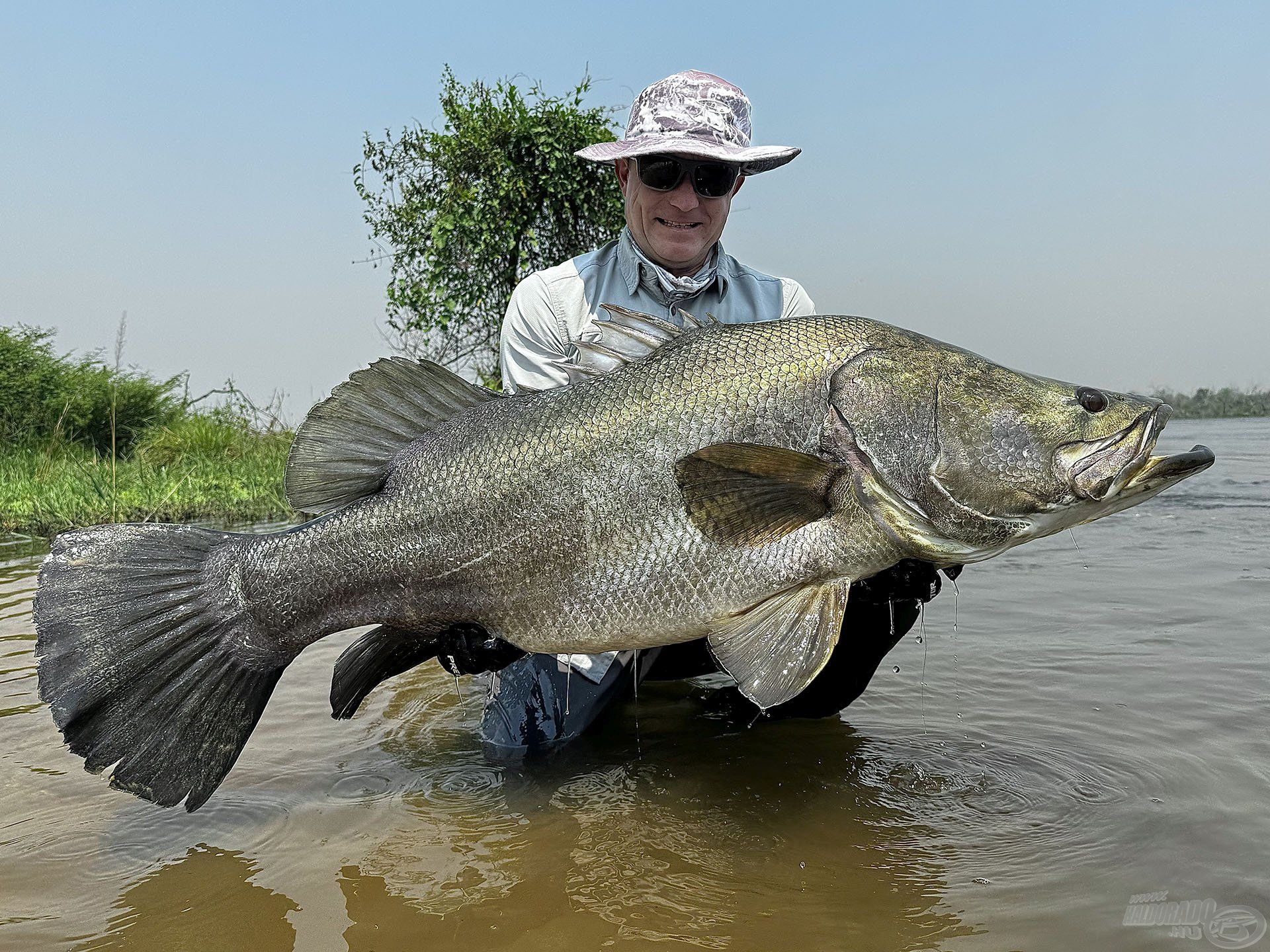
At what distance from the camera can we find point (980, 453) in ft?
8.50

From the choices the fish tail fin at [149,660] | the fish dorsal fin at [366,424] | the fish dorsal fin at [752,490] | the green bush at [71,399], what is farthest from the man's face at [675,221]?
the green bush at [71,399]

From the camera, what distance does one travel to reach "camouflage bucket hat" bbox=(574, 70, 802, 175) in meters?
3.59

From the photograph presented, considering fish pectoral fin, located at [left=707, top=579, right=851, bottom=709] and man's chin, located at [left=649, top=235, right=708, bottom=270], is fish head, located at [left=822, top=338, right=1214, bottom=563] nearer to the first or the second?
fish pectoral fin, located at [left=707, top=579, right=851, bottom=709]

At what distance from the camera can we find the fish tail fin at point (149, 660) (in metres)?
2.57

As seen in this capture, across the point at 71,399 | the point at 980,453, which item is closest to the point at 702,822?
the point at 980,453

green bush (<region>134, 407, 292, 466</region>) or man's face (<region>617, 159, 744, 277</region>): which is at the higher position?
man's face (<region>617, 159, 744, 277</region>)

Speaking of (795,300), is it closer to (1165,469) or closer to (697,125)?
(697,125)

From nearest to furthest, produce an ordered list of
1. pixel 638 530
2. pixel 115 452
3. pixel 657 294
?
pixel 638 530 < pixel 657 294 < pixel 115 452

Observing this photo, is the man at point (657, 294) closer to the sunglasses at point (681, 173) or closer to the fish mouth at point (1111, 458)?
the sunglasses at point (681, 173)

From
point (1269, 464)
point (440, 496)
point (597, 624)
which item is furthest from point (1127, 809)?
point (1269, 464)

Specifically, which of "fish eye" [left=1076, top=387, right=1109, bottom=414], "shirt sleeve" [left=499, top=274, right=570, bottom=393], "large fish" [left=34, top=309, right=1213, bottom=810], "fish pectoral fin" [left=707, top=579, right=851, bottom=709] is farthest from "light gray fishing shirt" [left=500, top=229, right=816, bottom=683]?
"fish eye" [left=1076, top=387, right=1109, bottom=414]

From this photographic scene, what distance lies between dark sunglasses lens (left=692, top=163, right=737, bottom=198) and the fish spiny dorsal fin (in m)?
1.02

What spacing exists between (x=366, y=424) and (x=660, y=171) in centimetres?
157

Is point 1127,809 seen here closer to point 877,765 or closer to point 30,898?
point 877,765
